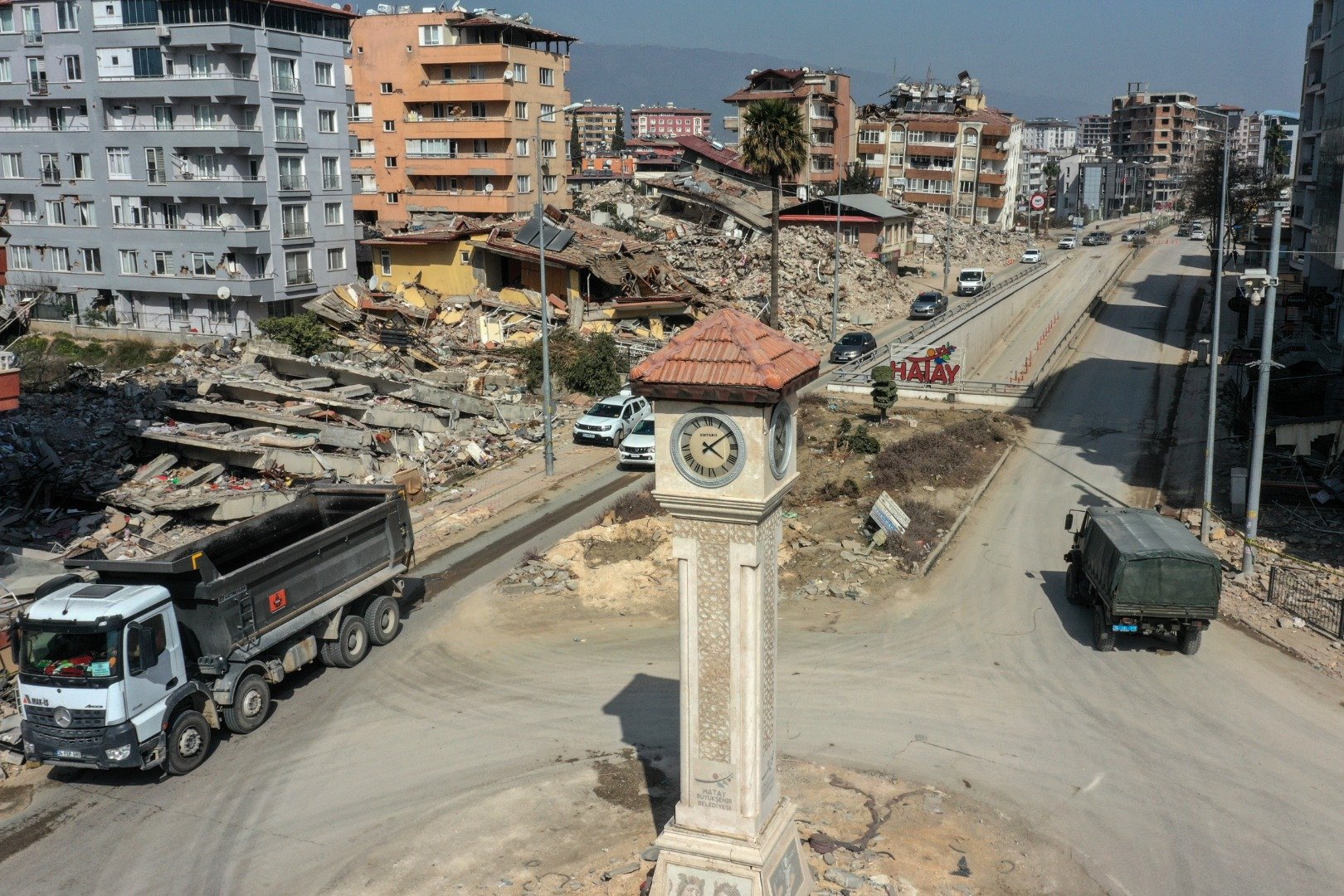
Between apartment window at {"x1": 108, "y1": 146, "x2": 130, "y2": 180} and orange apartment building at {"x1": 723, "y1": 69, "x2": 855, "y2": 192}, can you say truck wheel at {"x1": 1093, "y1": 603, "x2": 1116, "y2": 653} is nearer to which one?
apartment window at {"x1": 108, "y1": 146, "x2": 130, "y2": 180}

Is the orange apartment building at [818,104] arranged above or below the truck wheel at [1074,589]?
above

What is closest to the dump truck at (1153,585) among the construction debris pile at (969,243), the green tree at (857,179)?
the construction debris pile at (969,243)

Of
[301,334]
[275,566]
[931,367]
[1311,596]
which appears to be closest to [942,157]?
[931,367]

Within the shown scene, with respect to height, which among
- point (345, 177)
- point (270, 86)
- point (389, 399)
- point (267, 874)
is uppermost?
point (270, 86)

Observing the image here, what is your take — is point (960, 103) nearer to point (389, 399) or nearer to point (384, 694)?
point (389, 399)

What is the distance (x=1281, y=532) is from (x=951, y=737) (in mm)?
12843

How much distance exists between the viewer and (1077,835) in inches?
543

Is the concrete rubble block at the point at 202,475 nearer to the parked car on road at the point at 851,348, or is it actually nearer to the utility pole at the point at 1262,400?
the utility pole at the point at 1262,400

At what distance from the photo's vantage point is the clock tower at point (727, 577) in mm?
10492

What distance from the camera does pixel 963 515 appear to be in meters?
26.8

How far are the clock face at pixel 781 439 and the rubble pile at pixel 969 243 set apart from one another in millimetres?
72620

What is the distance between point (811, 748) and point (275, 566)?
8.49 m

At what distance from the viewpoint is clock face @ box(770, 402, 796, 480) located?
10.7 metres

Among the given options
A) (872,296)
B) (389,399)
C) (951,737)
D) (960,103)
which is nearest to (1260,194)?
(872,296)
